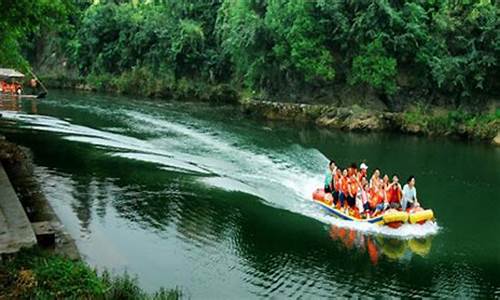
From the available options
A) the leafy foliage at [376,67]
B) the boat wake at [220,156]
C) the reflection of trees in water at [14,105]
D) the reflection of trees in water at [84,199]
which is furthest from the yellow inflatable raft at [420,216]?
the reflection of trees in water at [14,105]

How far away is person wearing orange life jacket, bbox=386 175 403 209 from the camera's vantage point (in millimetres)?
18328

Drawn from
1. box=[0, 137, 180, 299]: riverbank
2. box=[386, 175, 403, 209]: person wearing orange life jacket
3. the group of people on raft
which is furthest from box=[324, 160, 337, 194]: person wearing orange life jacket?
box=[0, 137, 180, 299]: riverbank

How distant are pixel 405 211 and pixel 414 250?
7.64 feet

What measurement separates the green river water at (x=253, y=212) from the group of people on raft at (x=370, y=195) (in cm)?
79

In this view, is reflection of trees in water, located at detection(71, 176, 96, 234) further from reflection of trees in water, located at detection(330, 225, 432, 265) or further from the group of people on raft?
the group of people on raft

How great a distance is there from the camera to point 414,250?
1583cm

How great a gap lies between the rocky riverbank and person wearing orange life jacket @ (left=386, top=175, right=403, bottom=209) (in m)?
18.7

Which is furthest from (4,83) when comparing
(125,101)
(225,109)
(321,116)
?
(321,116)

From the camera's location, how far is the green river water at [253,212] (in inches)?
533

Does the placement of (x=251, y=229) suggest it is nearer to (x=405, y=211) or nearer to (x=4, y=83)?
(x=405, y=211)

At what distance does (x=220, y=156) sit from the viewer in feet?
87.1

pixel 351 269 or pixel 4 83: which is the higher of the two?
pixel 4 83

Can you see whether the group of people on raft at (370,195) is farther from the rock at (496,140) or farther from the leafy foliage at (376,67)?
the leafy foliage at (376,67)

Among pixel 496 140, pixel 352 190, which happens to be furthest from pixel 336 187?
pixel 496 140
